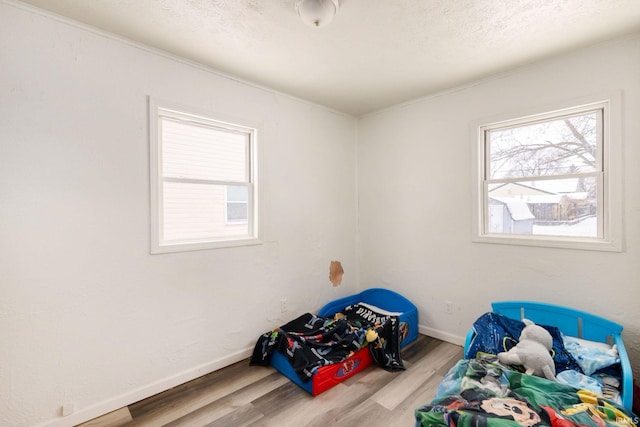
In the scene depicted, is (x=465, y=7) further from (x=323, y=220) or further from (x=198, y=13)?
(x=323, y=220)

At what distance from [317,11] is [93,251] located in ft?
6.72

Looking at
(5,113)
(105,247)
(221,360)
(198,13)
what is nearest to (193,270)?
(105,247)

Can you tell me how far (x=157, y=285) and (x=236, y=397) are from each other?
1001 millimetres

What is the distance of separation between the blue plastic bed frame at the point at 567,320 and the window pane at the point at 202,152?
237 cm

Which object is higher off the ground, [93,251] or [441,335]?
[93,251]

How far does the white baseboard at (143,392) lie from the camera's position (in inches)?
72.7

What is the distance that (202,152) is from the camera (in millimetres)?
2525

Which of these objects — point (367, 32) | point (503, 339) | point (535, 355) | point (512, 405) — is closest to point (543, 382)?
point (535, 355)

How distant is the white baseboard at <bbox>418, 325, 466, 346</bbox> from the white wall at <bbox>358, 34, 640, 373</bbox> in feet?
0.04

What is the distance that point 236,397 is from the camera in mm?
2131

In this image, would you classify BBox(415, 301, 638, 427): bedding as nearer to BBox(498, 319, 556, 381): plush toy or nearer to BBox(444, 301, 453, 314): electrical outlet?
BBox(498, 319, 556, 381): plush toy

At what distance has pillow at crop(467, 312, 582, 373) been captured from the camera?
72.5 inches

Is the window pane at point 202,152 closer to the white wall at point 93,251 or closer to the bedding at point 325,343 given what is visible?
the white wall at point 93,251

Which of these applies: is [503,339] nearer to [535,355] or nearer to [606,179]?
[535,355]
